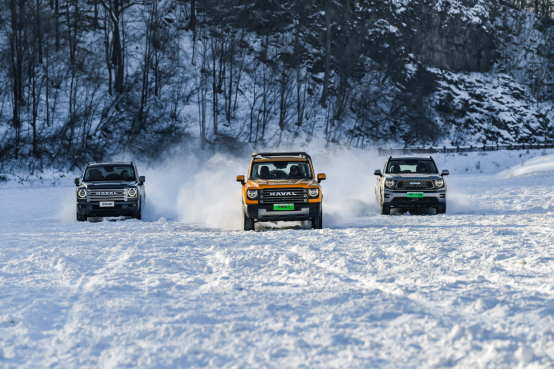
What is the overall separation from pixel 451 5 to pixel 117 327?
79.7 meters

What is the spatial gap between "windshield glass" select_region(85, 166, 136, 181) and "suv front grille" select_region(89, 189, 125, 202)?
1.20 m

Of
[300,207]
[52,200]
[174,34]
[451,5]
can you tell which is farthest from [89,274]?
[451,5]

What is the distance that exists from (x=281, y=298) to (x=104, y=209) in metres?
11.9

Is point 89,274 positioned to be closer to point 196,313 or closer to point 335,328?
point 196,313

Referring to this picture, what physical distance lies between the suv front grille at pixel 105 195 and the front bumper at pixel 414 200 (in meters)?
7.60

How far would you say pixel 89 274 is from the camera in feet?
28.5

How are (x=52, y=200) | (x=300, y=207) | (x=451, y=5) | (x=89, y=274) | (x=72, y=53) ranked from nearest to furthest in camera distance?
(x=89, y=274) < (x=300, y=207) < (x=52, y=200) < (x=72, y=53) < (x=451, y=5)

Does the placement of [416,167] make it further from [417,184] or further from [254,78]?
[254,78]

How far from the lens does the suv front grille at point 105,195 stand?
1777 cm

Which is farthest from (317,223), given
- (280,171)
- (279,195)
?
(280,171)

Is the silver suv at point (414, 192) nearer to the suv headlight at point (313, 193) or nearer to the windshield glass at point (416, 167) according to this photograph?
the windshield glass at point (416, 167)

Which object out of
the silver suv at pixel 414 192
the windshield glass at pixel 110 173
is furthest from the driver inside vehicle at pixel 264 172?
the windshield glass at pixel 110 173

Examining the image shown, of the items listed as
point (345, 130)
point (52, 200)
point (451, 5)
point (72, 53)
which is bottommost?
point (52, 200)

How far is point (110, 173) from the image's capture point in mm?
19156
